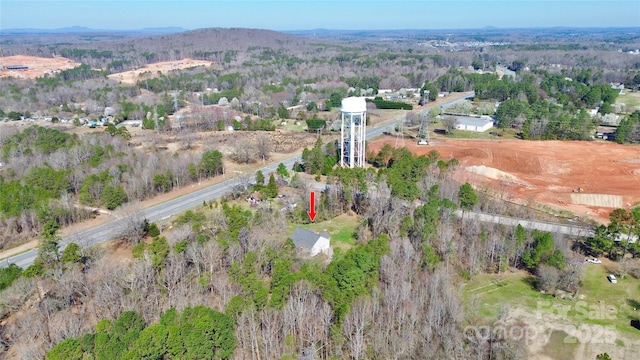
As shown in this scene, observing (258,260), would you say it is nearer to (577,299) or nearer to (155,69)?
(577,299)

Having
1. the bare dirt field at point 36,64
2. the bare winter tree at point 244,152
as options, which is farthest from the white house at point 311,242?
the bare dirt field at point 36,64

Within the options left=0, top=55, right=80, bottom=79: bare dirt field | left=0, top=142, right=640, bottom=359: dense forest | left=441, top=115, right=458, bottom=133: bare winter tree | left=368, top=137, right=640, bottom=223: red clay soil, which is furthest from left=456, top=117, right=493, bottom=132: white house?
left=0, top=55, right=80, bottom=79: bare dirt field

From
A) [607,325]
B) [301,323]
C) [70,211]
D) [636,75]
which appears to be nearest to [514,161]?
[607,325]

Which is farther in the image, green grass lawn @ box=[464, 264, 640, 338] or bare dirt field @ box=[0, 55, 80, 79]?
bare dirt field @ box=[0, 55, 80, 79]

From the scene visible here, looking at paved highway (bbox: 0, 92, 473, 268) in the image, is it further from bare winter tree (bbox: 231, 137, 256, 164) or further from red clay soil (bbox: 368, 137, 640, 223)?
red clay soil (bbox: 368, 137, 640, 223)

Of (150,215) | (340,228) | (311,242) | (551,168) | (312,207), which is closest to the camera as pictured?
(311,242)

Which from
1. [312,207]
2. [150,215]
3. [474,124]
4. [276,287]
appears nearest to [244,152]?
[150,215]

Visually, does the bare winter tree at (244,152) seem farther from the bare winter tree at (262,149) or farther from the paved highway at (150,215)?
the paved highway at (150,215)
